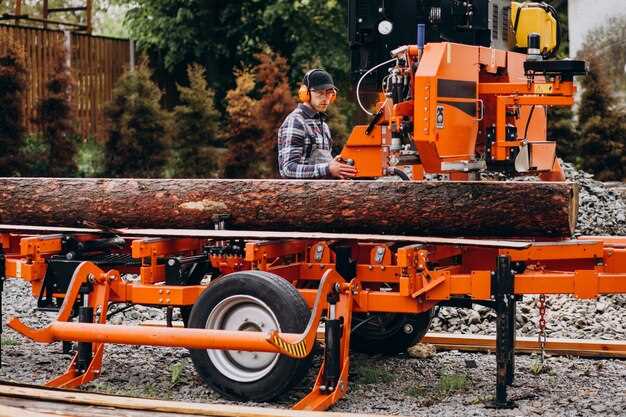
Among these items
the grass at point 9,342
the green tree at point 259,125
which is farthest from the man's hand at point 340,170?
the green tree at point 259,125

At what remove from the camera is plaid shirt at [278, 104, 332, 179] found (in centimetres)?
859

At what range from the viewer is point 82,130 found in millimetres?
24500

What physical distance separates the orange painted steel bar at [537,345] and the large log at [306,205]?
181cm

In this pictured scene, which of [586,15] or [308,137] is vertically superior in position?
[586,15]

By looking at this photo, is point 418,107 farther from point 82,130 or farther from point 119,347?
→ point 82,130

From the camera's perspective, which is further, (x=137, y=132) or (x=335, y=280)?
(x=137, y=132)

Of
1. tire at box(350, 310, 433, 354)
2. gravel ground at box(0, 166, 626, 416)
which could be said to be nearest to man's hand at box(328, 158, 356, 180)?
tire at box(350, 310, 433, 354)

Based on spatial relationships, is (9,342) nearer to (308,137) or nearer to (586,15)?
(308,137)

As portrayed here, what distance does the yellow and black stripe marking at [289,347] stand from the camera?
636 centimetres

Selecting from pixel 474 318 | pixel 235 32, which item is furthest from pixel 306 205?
pixel 235 32

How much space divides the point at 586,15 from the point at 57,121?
11.7 meters

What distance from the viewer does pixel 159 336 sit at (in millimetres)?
6785

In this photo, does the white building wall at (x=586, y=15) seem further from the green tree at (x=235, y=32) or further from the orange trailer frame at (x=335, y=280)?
the orange trailer frame at (x=335, y=280)

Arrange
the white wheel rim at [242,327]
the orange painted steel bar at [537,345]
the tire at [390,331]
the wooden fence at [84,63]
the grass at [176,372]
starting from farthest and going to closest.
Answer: the wooden fence at [84,63], the tire at [390,331], the orange painted steel bar at [537,345], the grass at [176,372], the white wheel rim at [242,327]
